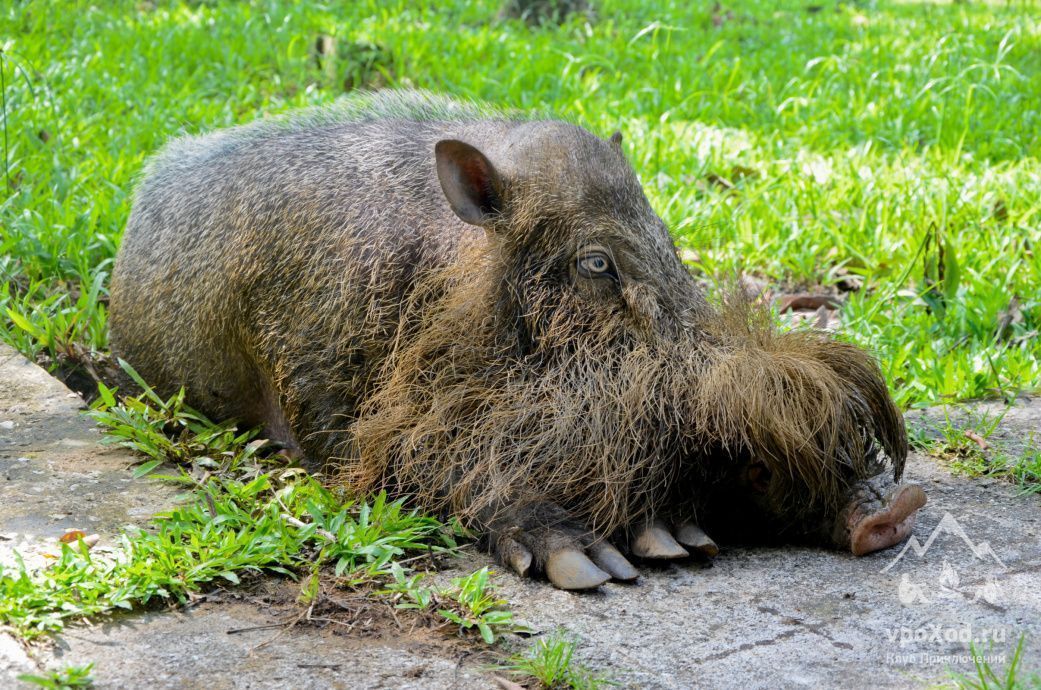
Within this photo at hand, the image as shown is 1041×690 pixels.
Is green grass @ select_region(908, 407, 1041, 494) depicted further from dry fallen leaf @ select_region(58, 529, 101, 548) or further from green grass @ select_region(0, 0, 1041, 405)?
dry fallen leaf @ select_region(58, 529, 101, 548)

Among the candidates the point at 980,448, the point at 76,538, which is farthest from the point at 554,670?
the point at 980,448

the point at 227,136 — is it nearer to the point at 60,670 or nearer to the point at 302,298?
the point at 302,298

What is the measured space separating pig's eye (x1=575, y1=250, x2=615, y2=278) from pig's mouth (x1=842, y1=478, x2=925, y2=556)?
860 mm

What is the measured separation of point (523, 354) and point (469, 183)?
50cm

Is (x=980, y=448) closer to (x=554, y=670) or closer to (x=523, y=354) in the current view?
(x=523, y=354)

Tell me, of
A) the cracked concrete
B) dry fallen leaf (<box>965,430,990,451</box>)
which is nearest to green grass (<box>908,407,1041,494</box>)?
dry fallen leaf (<box>965,430,990,451</box>)

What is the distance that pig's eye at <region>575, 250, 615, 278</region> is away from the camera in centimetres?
325

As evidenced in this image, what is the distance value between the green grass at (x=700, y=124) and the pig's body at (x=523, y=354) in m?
0.70

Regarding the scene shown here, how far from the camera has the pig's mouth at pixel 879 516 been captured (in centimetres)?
298

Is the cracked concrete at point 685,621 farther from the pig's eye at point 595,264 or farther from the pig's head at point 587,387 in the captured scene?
the pig's eye at point 595,264

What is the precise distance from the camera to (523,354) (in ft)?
10.8

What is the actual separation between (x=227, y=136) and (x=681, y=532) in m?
2.37

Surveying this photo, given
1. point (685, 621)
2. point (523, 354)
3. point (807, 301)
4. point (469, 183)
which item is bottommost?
point (685, 621)

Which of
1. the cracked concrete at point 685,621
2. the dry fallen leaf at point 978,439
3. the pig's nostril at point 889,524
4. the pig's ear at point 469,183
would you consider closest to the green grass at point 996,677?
the cracked concrete at point 685,621
